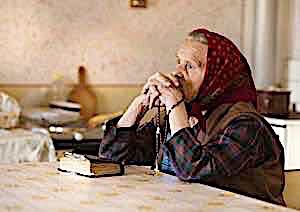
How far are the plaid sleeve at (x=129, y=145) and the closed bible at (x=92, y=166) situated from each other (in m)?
0.19

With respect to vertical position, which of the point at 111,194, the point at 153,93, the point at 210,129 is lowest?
the point at 111,194

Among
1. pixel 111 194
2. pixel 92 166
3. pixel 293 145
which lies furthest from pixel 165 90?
pixel 293 145

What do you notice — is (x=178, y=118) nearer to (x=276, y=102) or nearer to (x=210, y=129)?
(x=210, y=129)

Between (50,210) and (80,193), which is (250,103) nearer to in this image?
(80,193)

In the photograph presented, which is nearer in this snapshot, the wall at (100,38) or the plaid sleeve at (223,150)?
the plaid sleeve at (223,150)

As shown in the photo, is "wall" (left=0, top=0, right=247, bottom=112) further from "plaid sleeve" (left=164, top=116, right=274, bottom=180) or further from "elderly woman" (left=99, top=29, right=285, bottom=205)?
"plaid sleeve" (left=164, top=116, right=274, bottom=180)

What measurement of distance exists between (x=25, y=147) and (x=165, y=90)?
1794 mm

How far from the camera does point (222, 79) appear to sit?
7.48ft

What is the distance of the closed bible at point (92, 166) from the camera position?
86.7 inches

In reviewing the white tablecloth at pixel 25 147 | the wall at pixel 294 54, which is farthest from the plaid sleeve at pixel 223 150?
the wall at pixel 294 54

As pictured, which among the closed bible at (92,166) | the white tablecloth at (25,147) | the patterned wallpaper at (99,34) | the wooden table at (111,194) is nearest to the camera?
the wooden table at (111,194)

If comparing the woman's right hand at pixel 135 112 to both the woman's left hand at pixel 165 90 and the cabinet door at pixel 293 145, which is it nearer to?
the woman's left hand at pixel 165 90

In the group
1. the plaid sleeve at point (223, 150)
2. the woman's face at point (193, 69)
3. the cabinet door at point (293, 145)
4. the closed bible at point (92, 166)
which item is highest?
the woman's face at point (193, 69)

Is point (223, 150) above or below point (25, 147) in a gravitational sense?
above
